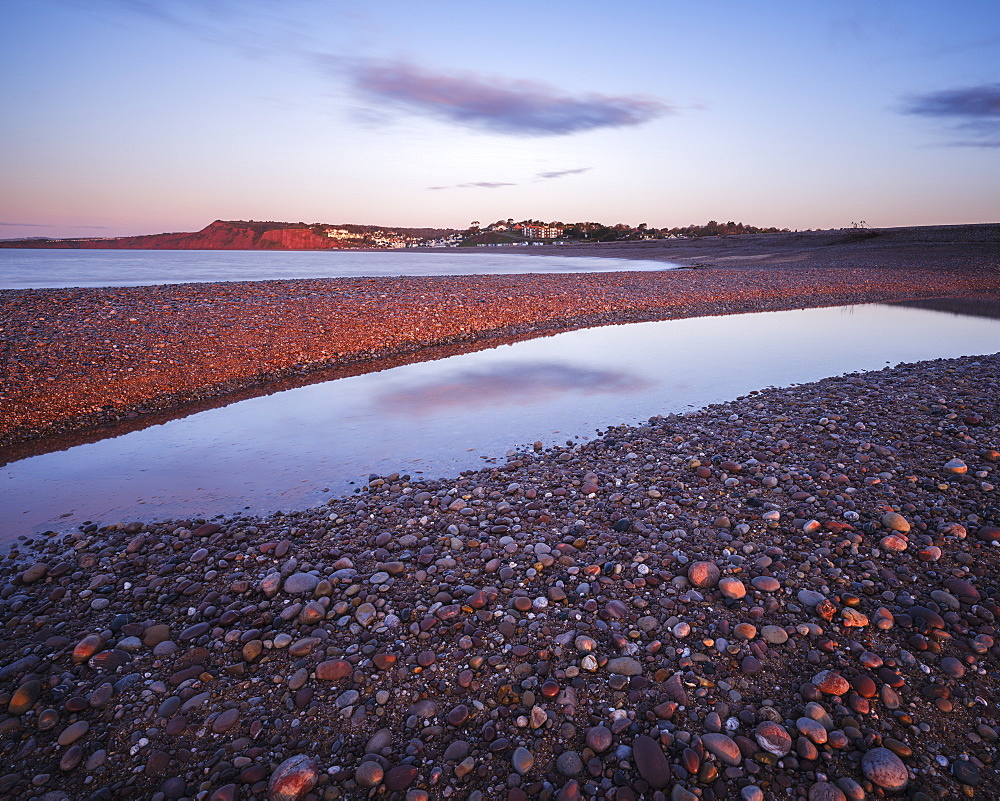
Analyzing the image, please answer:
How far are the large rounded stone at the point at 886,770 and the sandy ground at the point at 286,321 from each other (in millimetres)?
11993

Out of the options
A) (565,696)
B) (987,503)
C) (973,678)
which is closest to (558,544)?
(565,696)

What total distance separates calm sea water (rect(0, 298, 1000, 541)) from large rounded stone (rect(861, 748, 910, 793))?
5901 mm

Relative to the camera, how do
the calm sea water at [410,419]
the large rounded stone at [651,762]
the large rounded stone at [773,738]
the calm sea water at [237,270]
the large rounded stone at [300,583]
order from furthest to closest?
the calm sea water at [237,270] < the calm sea water at [410,419] < the large rounded stone at [300,583] < the large rounded stone at [773,738] < the large rounded stone at [651,762]

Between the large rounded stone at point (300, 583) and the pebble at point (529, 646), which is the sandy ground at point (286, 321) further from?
the large rounded stone at point (300, 583)

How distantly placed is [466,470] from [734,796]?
544 cm

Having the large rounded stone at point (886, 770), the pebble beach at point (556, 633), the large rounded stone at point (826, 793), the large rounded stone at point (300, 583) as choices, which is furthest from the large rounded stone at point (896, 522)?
the large rounded stone at point (300, 583)

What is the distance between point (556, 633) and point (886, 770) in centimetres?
217

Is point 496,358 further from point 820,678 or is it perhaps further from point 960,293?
point 960,293

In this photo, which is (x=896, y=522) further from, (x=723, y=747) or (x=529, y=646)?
(x=529, y=646)

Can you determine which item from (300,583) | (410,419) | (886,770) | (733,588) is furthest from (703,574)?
(410,419)

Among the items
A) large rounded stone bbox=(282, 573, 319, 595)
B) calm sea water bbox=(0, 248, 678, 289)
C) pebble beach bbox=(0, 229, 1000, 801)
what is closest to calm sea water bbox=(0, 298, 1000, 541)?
pebble beach bbox=(0, 229, 1000, 801)

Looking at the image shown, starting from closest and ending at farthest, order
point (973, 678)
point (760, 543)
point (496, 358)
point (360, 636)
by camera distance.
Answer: point (973, 678)
point (360, 636)
point (760, 543)
point (496, 358)

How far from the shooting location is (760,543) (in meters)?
5.26

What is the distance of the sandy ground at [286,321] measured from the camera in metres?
11.4
